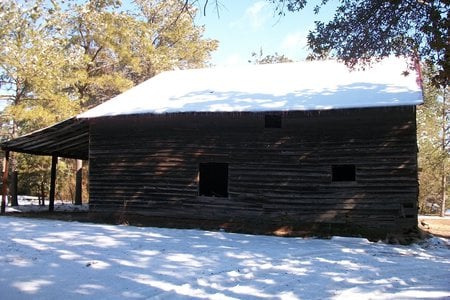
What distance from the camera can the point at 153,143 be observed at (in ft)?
53.6

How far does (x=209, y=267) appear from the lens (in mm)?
8023

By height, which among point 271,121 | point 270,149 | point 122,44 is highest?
point 122,44

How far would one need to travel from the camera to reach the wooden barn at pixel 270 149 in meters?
14.0

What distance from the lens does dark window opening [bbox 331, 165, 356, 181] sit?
14.7 metres

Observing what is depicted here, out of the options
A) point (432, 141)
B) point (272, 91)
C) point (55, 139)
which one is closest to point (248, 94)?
point (272, 91)

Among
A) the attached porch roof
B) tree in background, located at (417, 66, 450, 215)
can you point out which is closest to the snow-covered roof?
the attached porch roof

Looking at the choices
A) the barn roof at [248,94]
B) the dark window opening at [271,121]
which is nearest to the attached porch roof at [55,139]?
the barn roof at [248,94]

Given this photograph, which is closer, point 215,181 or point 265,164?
point 265,164

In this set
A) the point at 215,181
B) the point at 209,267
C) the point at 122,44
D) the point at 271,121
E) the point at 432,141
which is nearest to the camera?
the point at 209,267

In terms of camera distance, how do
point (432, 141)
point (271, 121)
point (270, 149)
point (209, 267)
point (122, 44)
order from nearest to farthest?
point (209, 267) → point (270, 149) → point (271, 121) → point (122, 44) → point (432, 141)

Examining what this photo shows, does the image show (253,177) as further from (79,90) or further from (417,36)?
(79,90)

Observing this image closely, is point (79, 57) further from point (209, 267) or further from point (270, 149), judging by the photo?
point (209, 267)

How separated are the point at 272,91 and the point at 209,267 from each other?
9.52 m

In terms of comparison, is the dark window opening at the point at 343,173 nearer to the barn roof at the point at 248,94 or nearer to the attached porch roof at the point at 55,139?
the barn roof at the point at 248,94
